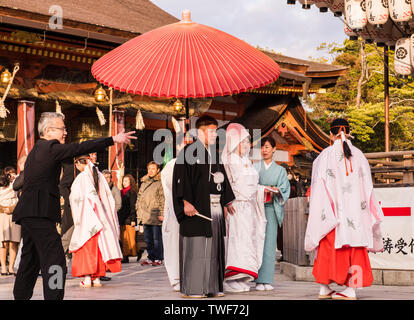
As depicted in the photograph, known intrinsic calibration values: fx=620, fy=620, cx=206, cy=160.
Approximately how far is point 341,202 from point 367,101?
2764 centimetres

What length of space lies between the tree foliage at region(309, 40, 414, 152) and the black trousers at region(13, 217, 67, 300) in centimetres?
A: 2327

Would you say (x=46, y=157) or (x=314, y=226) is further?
(x=314, y=226)

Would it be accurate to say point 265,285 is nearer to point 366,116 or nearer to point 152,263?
point 152,263

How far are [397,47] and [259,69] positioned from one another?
8.31 m

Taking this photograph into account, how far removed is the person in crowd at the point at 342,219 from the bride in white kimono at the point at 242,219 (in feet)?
3.30

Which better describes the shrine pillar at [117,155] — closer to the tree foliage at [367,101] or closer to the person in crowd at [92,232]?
the person in crowd at [92,232]

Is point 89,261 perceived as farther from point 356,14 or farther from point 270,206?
point 356,14

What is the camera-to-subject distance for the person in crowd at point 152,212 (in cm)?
1119

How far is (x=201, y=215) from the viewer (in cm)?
638

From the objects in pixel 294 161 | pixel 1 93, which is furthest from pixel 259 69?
pixel 294 161

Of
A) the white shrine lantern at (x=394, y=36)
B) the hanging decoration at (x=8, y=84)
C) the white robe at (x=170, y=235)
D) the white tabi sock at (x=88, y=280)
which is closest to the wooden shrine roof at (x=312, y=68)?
the white shrine lantern at (x=394, y=36)

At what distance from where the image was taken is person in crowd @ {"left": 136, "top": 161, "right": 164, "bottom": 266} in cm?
1119

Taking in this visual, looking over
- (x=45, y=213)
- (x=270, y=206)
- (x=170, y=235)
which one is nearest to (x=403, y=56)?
(x=270, y=206)
